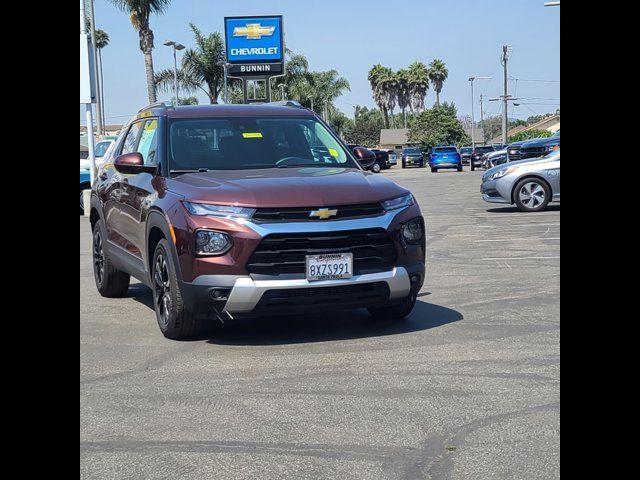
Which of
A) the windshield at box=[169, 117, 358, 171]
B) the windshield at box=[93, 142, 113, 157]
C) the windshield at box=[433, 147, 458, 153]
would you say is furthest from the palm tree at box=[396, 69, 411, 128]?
the windshield at box=[169, 117, 358, 171]

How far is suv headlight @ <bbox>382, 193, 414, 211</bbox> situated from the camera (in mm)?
6875

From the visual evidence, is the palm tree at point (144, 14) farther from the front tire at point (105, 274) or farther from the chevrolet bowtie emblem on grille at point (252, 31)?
the front tire at point (105, 274)

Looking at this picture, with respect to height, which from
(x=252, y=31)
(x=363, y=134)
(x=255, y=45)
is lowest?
(x=363, y=134)

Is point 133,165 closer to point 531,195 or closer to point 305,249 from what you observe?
point 305,249

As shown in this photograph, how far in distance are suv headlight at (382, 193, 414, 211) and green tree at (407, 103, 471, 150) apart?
94953 millimetres

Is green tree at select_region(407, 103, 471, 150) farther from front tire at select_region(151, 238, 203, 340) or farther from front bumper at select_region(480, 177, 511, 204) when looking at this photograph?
front tire at select_region(151, 238, 203, 340)

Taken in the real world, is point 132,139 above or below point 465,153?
above

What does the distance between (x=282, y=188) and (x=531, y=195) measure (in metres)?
12.7

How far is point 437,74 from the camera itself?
116 m

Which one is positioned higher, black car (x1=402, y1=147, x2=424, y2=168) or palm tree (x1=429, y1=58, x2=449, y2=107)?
palm tree (x1=429, y1=58, x2=449, y2=107)

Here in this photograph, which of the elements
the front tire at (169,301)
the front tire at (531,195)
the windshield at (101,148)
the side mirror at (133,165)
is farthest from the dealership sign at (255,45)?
the front tire at (169,301)

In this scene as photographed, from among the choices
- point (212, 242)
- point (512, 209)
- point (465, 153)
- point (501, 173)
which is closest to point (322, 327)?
point (212, 242)
